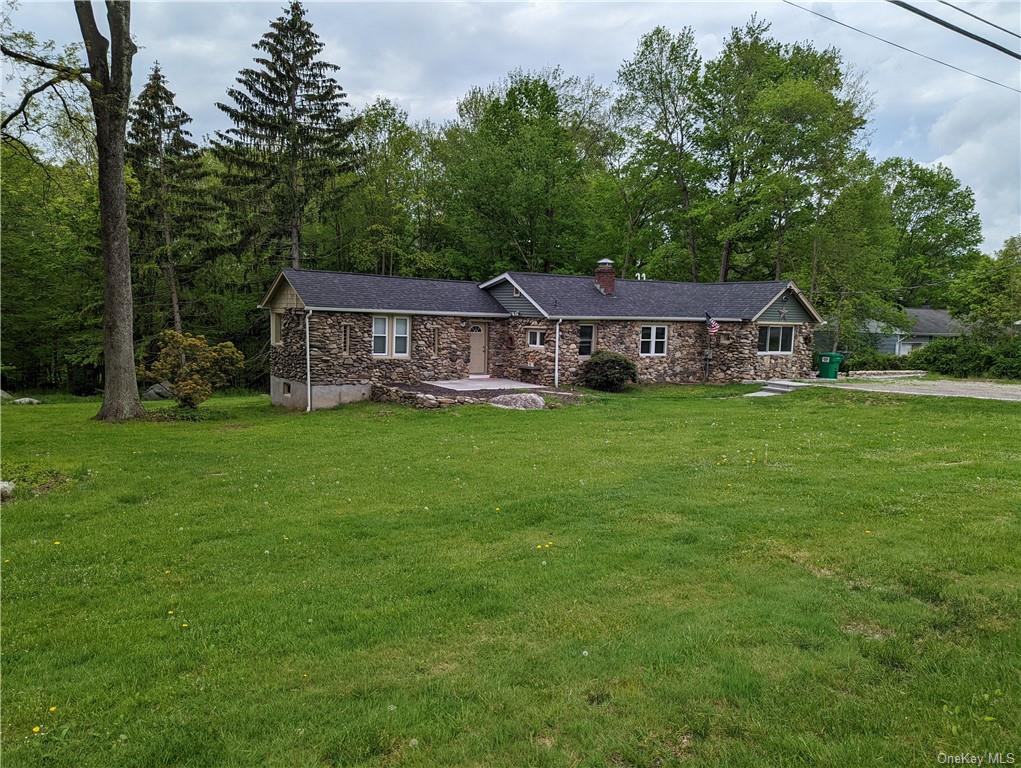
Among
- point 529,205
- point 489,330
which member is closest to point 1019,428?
point 489,330

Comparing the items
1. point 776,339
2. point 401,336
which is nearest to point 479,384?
point 401,336

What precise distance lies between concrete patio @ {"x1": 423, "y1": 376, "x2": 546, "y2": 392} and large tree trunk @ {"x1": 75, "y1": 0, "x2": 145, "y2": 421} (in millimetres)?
8991

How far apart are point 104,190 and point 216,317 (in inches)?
718

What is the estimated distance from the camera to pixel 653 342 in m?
24.9

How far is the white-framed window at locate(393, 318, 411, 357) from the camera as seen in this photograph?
839 inches

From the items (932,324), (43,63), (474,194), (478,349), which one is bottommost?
(478,349)

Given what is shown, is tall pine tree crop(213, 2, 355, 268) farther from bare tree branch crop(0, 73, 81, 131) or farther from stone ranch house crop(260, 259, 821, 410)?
bare tree branch crop(0, 73, 81, 131)

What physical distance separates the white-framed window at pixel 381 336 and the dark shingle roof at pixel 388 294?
0.55 metres

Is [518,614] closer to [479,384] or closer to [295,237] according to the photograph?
[479,384]

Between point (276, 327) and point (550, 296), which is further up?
point (550, 296)

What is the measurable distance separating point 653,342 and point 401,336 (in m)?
10.3

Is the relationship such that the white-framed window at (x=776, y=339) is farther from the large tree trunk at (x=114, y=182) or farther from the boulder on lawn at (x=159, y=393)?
the boulder on lawn at (x=159, y=393)

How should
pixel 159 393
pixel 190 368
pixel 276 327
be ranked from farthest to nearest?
1. pixel 159 393
2. pixel 276 327
3. pixel 190 368

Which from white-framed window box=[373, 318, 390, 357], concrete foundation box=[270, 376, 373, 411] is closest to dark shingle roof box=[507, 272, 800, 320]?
white-framed window box=[373, 318, 390, 357]
